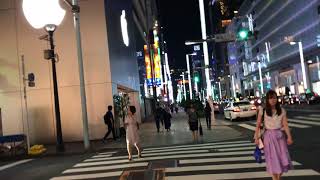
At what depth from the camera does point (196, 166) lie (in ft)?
41.5

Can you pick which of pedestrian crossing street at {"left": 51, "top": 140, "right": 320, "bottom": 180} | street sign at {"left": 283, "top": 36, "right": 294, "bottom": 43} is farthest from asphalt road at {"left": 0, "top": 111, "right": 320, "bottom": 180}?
street sign at {"left": 283, "top": 36, "right": 294, "bottom": 43}

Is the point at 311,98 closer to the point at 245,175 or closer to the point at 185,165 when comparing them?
the point at 185,165

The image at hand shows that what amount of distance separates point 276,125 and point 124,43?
27.7m

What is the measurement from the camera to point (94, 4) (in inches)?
1051

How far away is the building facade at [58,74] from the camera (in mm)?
26141

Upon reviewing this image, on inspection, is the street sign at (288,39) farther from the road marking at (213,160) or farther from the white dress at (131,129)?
the road marking at (213,160)

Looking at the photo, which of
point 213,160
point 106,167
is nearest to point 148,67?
point 106,167

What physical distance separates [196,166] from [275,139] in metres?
4.62

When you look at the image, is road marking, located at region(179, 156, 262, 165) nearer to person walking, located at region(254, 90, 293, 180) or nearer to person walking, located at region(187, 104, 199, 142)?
person walking, located at region(254, 90, 293, 180)

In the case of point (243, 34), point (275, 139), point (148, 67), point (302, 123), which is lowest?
point (302, 123)

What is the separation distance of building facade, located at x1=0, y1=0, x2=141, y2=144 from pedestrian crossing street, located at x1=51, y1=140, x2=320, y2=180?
9047 millimetres

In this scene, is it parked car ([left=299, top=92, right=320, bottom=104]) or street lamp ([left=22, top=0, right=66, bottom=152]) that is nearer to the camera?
street lamp ([left=22, top=0, right=66, bottom=152])

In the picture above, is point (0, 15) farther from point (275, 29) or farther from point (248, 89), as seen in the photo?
point (248, 89)

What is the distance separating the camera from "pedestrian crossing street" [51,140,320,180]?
10.9m
